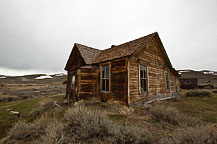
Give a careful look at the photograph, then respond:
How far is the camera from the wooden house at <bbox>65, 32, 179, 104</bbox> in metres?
7.55

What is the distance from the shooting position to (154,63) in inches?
404

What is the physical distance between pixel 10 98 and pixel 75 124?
1556 centimetres

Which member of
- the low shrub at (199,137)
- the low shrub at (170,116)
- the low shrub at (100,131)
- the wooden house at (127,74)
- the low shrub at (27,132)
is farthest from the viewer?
the wooden house at (127,74)

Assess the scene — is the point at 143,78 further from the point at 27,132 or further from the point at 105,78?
the point at 27,132

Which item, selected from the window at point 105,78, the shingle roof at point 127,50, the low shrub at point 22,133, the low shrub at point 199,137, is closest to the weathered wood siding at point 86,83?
the window at point 105,78

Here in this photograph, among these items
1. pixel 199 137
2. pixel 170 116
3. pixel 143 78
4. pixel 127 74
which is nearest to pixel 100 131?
pixel 199 137

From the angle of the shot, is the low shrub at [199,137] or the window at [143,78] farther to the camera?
the window at [143,78]

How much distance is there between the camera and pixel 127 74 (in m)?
7.29

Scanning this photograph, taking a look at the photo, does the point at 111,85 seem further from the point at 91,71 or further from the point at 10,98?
the point at 10,98

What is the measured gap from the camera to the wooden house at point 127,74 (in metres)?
7.55

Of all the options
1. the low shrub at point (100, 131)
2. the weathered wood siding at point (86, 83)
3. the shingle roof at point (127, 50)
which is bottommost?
the low shrub at point (100, 131)

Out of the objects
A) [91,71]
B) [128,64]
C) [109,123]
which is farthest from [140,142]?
[91,71]

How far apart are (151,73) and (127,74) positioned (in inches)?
139

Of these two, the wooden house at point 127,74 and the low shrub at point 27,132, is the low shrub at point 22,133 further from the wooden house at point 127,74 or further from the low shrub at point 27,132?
the wooden house at point 127,74
